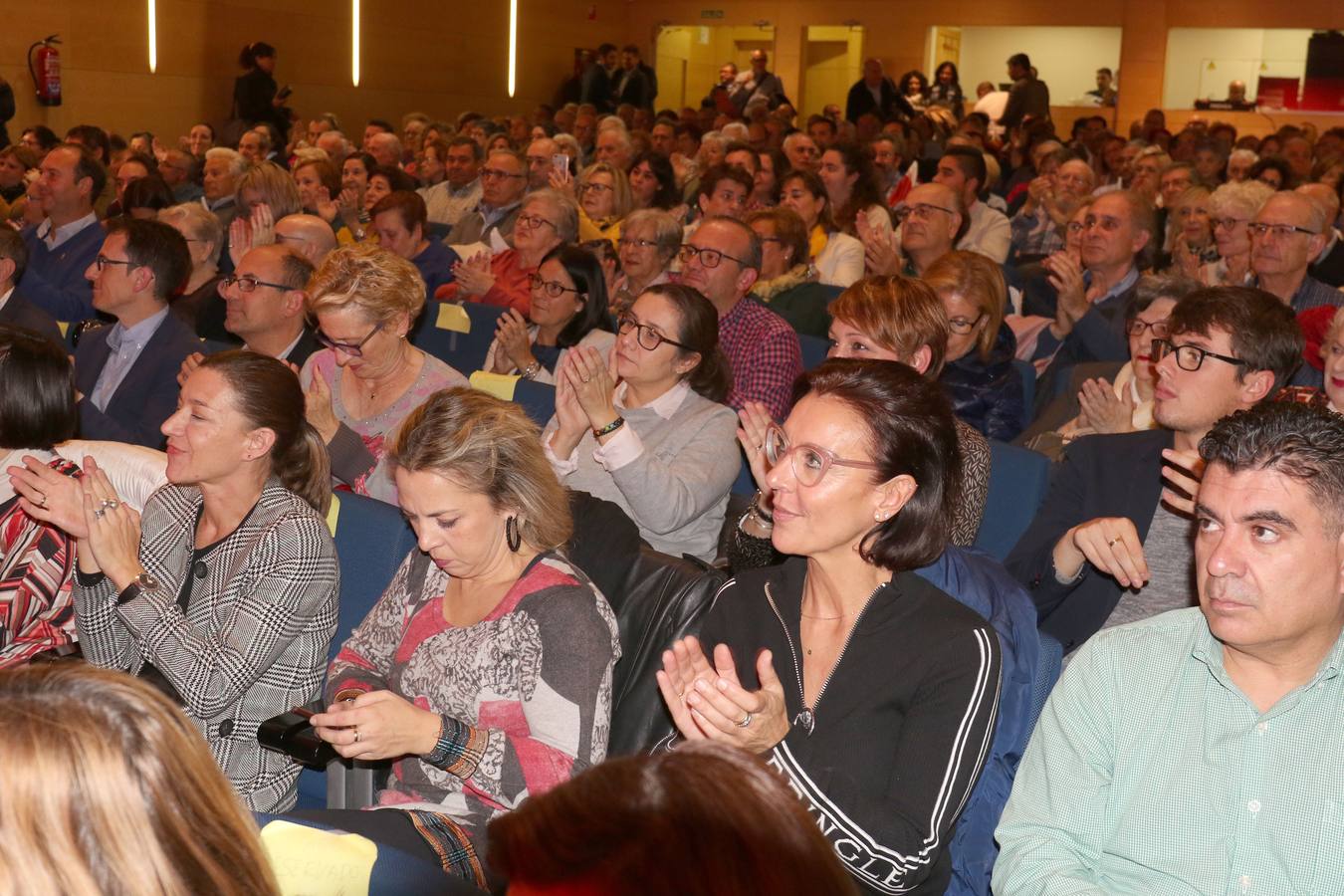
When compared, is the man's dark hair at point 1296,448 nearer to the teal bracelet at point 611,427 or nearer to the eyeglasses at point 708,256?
the teal bracelet at point 611,427

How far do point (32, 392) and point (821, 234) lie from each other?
4810mm

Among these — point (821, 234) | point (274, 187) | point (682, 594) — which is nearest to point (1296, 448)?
point (682, 594)

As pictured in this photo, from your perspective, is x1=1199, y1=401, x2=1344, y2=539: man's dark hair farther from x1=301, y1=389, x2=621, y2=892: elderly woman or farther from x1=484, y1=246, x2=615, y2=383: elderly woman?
x1=484, y1=246, x2=615, y2=383: elderly woman

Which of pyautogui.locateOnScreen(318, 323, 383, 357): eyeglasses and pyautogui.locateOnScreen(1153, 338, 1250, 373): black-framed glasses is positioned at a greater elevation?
pyautogui.locateOnScreen(1153, 338, 1250, 373): black-framed glasses

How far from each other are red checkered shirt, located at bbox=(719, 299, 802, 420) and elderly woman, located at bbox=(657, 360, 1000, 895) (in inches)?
83.6

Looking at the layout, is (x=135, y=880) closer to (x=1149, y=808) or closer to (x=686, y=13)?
(x=1149, y=808)

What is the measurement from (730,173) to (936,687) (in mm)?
5715

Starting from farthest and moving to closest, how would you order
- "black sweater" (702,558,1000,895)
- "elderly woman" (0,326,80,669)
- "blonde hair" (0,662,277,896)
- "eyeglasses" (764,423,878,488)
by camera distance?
"elderly woman" (0,326,80,669) < "eyeglasses" (764,423,878,488) < "black sweater" (702,558,1000,895) < "blonde hair" (0,662,277,896)

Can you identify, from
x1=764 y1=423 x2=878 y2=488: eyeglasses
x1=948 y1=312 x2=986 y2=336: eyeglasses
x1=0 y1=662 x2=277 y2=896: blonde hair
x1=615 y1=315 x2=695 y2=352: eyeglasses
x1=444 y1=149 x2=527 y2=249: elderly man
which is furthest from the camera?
x1=444 y1=149 x2=527 y2=249: elderly man

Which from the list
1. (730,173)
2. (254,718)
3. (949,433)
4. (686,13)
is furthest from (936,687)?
(686,13)

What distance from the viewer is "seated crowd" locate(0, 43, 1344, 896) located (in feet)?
3.64

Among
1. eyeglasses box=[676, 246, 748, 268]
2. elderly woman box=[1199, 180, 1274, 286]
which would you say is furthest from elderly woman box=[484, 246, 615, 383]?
elderly woman box=[1199, 180, 1274, 286]

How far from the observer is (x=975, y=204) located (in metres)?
7.84

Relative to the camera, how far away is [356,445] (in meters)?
3.74
